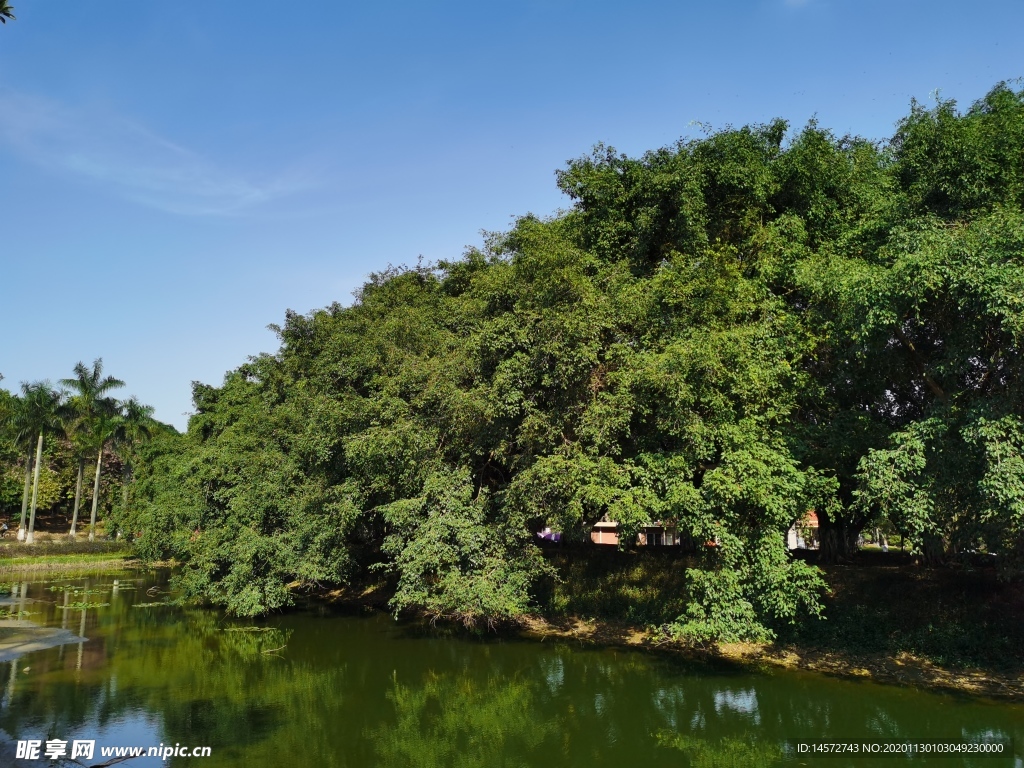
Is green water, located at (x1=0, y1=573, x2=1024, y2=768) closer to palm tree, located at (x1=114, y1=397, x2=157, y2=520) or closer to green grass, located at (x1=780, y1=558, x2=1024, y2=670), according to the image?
green grass, located at (x1=780, y1=558, x2=1024, y2=670)

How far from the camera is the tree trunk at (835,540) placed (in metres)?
20.2

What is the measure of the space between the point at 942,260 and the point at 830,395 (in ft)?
17.3

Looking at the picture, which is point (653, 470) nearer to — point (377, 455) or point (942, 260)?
point (942, 260)

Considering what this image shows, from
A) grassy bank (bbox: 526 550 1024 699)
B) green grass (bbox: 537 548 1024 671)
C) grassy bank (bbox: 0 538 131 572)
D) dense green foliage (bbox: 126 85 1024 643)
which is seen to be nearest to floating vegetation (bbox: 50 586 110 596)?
grassy bank (bbox: 0 538 131 572)

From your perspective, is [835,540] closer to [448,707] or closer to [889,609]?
[889,609]

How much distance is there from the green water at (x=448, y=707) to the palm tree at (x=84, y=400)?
102 ft

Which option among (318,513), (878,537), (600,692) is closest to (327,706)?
(600,692)

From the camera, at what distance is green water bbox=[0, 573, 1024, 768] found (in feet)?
35.2

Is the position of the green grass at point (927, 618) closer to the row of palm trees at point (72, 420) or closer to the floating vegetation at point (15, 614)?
the floating vegetation at point (15, 614)

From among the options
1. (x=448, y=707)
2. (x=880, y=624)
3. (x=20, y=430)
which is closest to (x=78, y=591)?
(x=20, y=430)

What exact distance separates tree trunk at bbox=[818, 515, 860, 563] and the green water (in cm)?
675

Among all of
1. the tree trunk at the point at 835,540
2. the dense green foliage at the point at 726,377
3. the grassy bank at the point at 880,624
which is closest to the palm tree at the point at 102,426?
the dense green foliage at the point at 726,377

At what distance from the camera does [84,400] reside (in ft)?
148

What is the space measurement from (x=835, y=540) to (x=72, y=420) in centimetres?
4765
